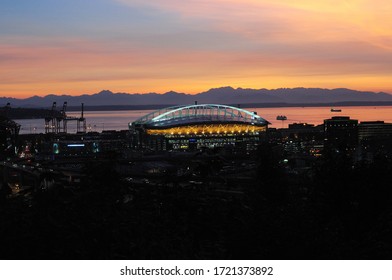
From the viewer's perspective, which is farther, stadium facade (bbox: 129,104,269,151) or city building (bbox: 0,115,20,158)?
stadium facade (bbox: 129,104,269,151)

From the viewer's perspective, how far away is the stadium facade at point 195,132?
49.2 metres

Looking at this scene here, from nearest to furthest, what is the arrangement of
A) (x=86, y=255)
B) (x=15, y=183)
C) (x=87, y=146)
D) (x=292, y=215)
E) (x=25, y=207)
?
1. (x=86, y=255)
2. (x=292, y=215)
3. (x=25, y=207)
4. (x=15, y=183)
5. (x=87, y=146)

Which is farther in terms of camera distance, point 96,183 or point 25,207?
point 96,183

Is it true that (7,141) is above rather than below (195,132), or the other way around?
below

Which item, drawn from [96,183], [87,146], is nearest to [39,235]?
[96,183]

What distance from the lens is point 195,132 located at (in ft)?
172

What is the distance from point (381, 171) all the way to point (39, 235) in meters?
5.18

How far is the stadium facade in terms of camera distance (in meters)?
49.2

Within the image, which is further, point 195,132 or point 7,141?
point 195,132

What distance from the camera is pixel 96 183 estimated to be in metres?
9.62

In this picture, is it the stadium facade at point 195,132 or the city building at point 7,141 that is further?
the stadium facade at point 195,132

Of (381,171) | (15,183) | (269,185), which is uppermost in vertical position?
(381,171)

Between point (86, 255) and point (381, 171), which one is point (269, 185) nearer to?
point (381, 171)
